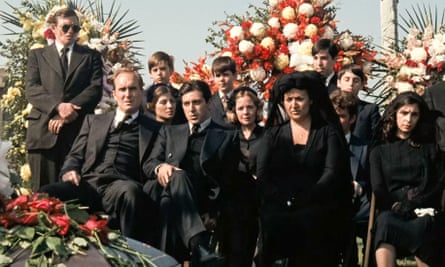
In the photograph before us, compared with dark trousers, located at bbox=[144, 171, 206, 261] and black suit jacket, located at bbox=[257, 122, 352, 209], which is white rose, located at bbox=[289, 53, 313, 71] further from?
dark trousers, located at bbox=[144, 171, 206, 261]

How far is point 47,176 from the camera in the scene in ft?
38.8

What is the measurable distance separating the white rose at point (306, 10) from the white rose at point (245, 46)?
0.68 m

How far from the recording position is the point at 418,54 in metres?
11.6

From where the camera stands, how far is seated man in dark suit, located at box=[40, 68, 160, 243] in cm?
935

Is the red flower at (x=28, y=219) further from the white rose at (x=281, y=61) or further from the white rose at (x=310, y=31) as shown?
the white rose at (x=310, y=31)

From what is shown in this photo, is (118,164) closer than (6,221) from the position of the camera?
No

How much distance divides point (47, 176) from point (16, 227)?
6919 mm

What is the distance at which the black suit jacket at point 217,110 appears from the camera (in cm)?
1086

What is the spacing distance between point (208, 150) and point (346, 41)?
10.6 feet

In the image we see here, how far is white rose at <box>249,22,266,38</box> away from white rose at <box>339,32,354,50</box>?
0.82 meters

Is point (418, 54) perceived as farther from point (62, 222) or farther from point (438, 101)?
point (62, 222)

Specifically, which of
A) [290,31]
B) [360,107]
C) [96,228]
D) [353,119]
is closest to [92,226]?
[96,228]

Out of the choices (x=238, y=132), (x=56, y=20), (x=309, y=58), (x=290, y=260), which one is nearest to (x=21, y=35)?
(x=56, y=20)

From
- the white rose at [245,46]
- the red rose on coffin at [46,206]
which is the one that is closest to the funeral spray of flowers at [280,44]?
the white rose at [245,46]
